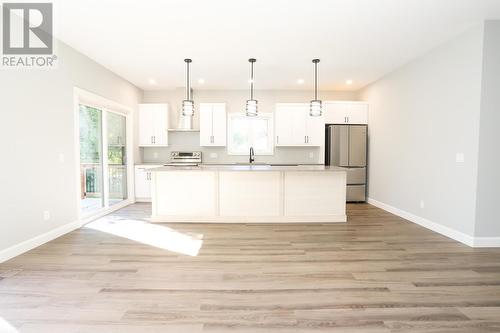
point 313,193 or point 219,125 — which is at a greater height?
point 219,125

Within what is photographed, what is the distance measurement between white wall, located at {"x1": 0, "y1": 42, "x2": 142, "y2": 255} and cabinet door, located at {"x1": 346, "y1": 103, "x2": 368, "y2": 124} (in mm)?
5621

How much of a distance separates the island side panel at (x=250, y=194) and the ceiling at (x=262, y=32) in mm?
2109

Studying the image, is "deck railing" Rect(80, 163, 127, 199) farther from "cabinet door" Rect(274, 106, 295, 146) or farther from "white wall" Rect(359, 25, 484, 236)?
"white wall" Rect(359, 25, 484, 236)

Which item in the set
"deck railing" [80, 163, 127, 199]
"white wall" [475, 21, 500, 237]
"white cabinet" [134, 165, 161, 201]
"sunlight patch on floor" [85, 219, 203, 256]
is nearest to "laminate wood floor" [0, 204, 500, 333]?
"sunlight patch on floor" [85, 219, 203, 256]

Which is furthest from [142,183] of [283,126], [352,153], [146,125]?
[352,153]

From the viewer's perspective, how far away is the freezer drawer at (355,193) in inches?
244

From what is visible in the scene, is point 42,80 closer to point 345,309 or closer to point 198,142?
point 198,142

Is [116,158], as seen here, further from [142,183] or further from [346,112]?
[346,112]

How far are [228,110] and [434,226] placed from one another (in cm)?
508

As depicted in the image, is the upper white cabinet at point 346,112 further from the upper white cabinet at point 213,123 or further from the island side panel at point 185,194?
the island side panel at point 185,194

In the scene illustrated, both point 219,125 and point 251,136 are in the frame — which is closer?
point 219,125

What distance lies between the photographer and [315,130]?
6.45 m

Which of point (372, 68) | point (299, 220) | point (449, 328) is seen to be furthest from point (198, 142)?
point (449, 328)

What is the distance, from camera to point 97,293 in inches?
88.5
